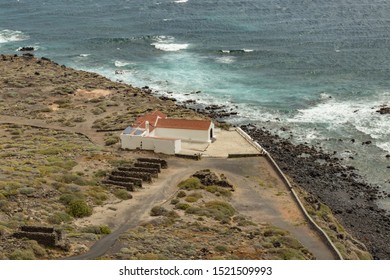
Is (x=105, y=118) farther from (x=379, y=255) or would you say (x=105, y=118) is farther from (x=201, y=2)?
(x=201, y=2)

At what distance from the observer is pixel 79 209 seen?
41.8 meters

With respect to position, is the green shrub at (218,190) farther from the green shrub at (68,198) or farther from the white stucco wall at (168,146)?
the green shrub at (68,198)

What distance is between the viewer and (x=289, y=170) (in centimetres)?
6138

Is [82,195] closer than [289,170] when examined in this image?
Yes

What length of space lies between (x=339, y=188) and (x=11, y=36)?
100.0 meters

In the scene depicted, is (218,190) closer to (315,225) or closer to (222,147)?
(315,225)

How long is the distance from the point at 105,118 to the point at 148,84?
2238 cm

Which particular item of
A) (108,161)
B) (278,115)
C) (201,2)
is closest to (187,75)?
(278,115)

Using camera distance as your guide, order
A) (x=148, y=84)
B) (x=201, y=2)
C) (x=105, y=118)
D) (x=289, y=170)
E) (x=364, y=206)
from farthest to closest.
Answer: (x=201, y=2) < (x=148, y=84) < (x=105, y=118) < (x=289, y=170) < (x=364, y=206)

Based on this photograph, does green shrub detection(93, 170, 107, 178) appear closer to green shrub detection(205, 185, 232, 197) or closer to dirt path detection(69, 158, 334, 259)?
dirt path detection(69, 158, 334, 259)

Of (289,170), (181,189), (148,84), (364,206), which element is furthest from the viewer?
(148,84)

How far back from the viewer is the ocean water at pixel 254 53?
76.2 metres

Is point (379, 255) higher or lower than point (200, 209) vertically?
lower

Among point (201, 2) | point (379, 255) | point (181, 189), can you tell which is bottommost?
point (379, 255)
